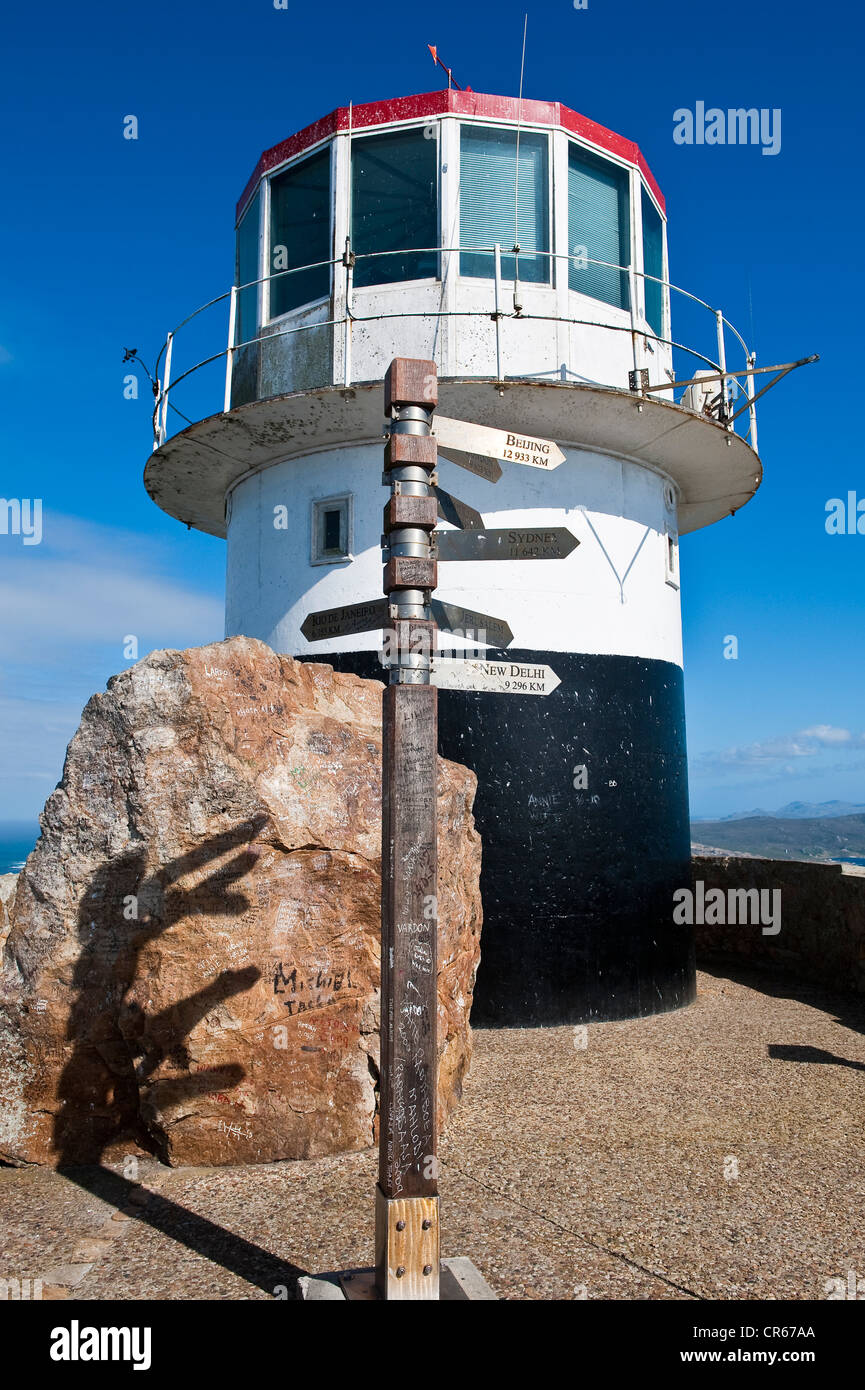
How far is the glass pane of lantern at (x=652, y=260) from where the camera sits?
468 inches

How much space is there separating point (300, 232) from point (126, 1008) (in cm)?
888

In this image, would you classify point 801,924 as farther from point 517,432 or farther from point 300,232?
point 300,232

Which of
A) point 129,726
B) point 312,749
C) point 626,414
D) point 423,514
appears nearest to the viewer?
point 423,514

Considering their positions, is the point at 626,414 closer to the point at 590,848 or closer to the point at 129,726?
the point at 590,848

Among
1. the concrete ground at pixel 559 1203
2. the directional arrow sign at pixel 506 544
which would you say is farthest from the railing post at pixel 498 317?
the concrete ground at pixel 559 1203

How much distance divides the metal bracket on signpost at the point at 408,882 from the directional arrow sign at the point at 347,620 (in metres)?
0.11

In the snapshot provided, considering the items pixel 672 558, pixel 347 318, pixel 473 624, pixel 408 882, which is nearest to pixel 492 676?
pixel 473 624

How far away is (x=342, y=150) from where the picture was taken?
10859mm

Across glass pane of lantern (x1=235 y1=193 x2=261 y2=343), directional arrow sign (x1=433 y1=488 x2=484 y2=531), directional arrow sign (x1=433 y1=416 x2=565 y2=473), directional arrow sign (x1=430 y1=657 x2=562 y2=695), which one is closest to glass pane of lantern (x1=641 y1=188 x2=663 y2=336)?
glass pane of lantern (x1=235 y1=193 x2=261 y2=343)

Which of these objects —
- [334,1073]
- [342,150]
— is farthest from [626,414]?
[334,1073]

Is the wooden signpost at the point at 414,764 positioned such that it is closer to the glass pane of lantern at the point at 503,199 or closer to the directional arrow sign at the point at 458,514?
the directional arrow sign at the point at 458,514

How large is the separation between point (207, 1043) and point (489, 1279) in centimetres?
233

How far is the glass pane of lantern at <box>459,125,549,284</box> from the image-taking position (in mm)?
10641

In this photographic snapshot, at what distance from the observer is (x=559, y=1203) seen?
5781 mm
